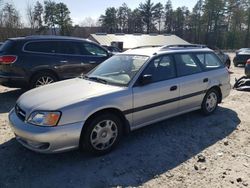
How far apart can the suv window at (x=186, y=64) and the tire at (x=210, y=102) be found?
2.10 ft

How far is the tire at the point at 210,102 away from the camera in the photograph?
564cm

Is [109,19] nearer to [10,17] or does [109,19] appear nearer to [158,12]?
[158,12]

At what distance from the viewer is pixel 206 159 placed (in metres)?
3.89

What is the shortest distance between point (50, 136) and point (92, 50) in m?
5.39

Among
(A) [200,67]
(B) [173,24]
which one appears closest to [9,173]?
(A) [200,67]

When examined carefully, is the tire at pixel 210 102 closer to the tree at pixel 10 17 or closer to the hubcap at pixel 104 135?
the hubcap at pixel 104 135

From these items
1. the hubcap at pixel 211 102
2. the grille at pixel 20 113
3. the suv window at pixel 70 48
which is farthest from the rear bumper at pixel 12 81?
the hubcap at pixel 211 102

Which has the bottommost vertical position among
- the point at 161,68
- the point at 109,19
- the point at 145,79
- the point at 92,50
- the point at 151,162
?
the point at 151,162

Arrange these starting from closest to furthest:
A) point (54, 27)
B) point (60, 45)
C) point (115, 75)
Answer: point (115, 75) → point (60, 45) → point (54, 27)

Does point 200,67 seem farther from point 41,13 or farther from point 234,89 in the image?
point 41,13

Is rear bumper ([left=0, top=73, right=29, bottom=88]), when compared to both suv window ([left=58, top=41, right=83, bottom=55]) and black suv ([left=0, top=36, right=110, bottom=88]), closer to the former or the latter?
black suv ([left=0, top=36, right=110, bottom=88])

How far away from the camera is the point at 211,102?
582 cm

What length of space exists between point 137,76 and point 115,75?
0.46 metres

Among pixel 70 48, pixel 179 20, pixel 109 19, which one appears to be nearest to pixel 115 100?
pixel 70 48
